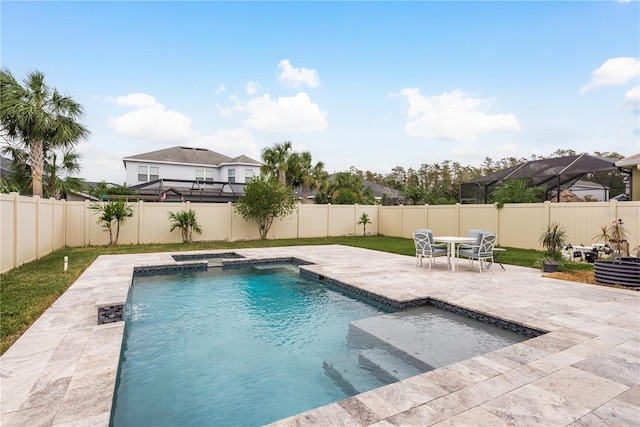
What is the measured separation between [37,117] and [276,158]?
11.5 metres

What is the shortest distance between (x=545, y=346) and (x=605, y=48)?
39.9 feet

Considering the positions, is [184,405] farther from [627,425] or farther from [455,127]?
[455,127]

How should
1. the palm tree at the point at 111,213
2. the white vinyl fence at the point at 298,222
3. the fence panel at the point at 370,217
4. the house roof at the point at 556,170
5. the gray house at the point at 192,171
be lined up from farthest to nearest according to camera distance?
the gray house at the point at 192,171
the fence panel at the point at 370,217
the house roof at the point at 556,170
the palm tree at the point at 111,213
the white vinyl fence at the point at 298,222

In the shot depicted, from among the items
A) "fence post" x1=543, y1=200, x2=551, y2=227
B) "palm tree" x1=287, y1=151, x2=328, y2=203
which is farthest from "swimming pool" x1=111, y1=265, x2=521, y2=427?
"palm tree" x1=287, y1=151, x2=328, y2=203

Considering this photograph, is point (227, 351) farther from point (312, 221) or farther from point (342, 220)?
point (342, 220)

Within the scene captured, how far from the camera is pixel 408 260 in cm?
1025

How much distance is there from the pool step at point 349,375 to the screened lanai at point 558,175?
43.7ft

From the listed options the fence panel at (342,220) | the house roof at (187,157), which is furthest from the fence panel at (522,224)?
the house roof at (187,157)

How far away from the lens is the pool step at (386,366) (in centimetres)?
346

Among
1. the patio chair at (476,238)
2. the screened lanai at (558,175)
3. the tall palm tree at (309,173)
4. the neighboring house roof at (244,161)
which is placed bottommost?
the patio chair at (476,238)

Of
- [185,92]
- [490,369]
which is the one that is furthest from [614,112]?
[185,92]

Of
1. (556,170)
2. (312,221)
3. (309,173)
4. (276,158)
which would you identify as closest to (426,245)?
(556,170)

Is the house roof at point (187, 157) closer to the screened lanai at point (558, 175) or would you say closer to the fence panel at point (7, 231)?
the screened lanai at point (558, 175)

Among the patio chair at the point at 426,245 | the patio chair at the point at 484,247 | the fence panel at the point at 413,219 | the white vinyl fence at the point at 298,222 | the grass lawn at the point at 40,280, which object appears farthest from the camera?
the fence panel at the point at 413,219
